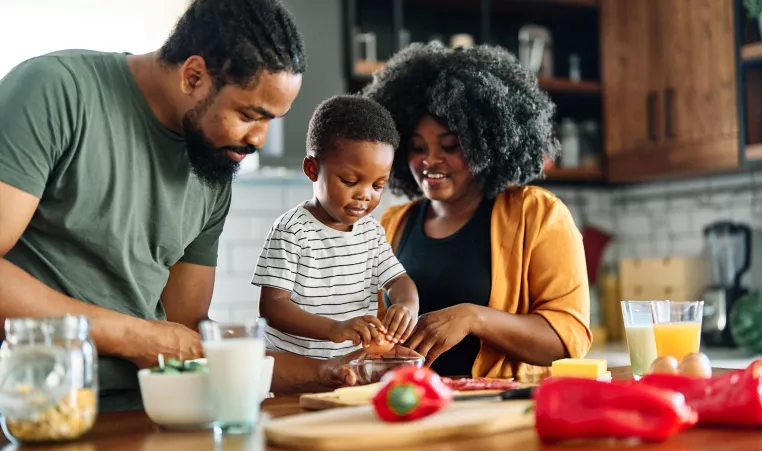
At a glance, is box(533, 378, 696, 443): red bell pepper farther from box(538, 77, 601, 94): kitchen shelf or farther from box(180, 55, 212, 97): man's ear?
box(538, 77, 601, 94): kitchen shelf

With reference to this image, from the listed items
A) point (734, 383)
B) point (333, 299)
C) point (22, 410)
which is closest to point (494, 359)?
point (333, 299)

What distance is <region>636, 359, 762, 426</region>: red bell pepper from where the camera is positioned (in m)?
1.13

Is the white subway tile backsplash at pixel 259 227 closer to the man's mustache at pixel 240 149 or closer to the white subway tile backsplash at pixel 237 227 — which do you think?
the white subway tile backsplash at pixel 237 227

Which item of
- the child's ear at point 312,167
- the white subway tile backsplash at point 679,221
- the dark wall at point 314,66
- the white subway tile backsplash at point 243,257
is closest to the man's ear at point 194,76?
the child's ear at point 312,167

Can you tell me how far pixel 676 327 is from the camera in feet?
5.65

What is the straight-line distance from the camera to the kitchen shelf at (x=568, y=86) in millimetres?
Answer: 4293

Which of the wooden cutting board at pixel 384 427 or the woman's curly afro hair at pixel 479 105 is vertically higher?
the woman's curly afro hair at pixel 479 105

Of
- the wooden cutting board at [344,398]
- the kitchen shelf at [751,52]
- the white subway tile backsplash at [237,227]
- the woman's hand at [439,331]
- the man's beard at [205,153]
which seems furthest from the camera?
the white subway tile backsplash at [237,227]

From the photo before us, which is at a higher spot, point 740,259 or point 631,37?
point 631,37

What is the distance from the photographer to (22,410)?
3.55 feet

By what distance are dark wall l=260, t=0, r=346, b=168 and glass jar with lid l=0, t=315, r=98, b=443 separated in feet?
8.29

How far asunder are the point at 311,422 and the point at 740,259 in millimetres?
3302

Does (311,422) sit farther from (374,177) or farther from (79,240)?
(374,177)

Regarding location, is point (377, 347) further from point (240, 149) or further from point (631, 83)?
point (631, 83)
